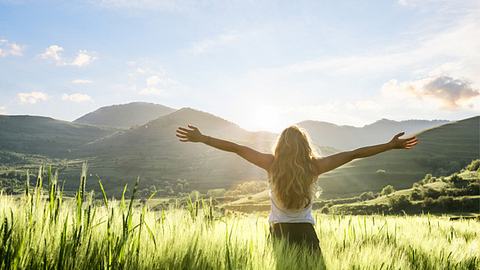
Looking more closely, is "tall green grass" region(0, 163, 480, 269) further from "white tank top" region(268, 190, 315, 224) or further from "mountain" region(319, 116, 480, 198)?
"mountain" region(319, 116, 480, 198)

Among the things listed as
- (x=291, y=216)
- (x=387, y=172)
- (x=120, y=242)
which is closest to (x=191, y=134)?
(x=291, y=216)

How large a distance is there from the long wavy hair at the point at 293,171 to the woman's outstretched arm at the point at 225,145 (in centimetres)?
16

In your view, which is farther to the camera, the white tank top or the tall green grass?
the white tank top

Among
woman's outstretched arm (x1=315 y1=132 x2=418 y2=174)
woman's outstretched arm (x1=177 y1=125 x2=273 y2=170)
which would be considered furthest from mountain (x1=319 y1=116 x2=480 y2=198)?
woman's outstretched arm (x1=177 y1=125 x2=273 y2=170)

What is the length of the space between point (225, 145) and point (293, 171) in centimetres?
104

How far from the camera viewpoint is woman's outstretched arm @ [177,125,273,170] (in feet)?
17.8

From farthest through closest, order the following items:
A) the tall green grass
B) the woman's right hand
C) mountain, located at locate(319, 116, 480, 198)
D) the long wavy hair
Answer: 1. mountain, located at locate(319, 116, 480, 198)
2. the long wavy hair
3. the woman's right hand
4. the tall green grass

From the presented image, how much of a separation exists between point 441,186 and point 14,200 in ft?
439

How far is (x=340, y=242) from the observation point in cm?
415

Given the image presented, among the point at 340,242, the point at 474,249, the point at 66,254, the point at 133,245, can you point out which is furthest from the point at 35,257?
the point at 474,249

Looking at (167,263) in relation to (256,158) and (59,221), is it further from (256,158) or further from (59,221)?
(256,158)

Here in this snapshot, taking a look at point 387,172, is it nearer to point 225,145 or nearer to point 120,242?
point 225,145

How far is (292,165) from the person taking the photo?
5.74 meters

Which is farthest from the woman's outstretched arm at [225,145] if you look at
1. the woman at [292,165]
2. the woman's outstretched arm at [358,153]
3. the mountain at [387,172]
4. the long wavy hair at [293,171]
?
the mountain at [387,172]
